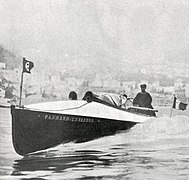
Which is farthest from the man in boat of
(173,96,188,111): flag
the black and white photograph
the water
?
(173,96,188,111): flag

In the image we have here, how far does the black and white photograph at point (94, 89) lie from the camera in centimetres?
185

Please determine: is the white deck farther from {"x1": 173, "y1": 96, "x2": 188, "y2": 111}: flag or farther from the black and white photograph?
{"x1": 173, "y1": 96, "x2": 188, "y2": 111}: flag

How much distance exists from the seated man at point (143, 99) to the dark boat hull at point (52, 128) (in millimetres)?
84

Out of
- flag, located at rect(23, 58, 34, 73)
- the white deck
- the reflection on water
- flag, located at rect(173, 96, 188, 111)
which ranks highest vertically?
flag, located at rect(23, 58, 34, 73)

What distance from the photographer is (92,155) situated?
1.87m

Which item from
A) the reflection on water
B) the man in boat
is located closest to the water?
the reflection on water

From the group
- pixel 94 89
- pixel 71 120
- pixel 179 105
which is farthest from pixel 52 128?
pixel 179 105

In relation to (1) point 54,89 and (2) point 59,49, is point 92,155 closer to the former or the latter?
(1) point 54,89

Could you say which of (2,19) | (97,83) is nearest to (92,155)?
(97,83)

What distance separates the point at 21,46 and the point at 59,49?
0.16 meters

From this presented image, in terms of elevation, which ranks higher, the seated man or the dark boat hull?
the seated man

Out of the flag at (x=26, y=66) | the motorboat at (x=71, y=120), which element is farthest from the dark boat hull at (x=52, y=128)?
the flag at (x=26, y=66)

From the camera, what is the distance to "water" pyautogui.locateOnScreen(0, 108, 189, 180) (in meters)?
1.82

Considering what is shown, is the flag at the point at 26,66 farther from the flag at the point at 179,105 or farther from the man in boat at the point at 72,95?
the flag at the point at 179,105
